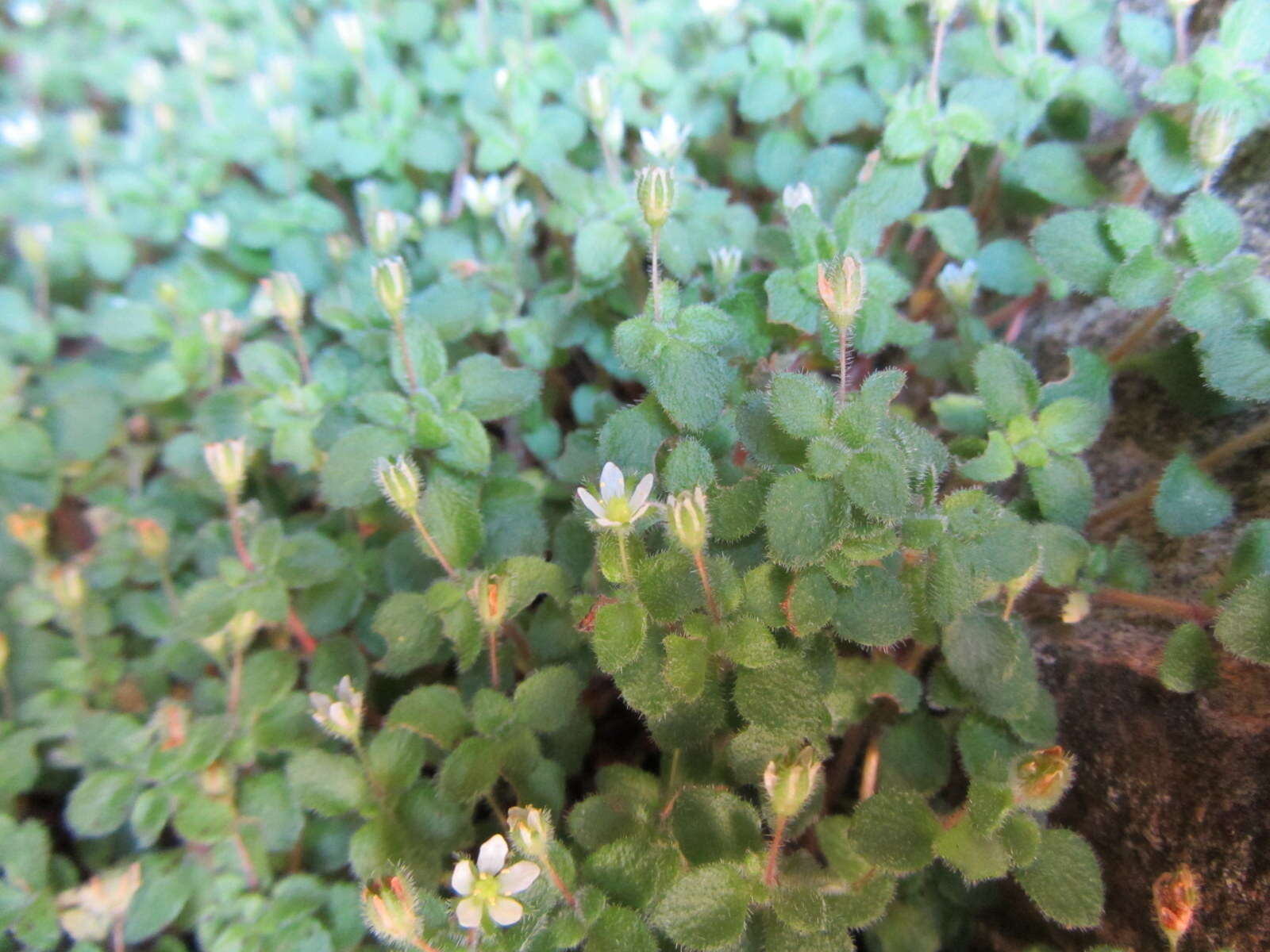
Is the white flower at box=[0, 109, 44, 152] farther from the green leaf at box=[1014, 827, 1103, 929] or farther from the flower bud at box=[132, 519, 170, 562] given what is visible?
the green leaf at box=[1014, 827, 1103, 929]

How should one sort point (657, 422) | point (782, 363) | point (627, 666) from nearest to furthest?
point (627, 666), point (657, 422), point (782, 363)

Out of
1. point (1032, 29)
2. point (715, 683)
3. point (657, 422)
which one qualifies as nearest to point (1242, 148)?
point (1032, 29)

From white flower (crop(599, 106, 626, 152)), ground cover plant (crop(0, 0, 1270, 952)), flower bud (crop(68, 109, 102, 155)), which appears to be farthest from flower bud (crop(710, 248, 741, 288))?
flower bud (crop(68, 109, 102, 155))

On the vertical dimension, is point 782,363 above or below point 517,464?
above

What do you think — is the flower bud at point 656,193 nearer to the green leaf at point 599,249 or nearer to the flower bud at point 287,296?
the green leaf at point 599,249

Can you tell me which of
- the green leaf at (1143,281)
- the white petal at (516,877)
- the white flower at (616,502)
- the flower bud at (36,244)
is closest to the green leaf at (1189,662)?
the green leaf at (1143,281)

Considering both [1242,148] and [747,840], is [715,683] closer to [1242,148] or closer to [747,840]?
[747,840]

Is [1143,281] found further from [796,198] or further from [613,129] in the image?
[613,129]
